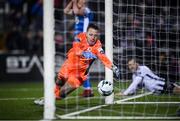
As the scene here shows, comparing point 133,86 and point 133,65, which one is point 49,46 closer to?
point 133,86

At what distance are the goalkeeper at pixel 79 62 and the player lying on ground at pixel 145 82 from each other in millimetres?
1664

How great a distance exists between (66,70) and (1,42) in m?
11.6

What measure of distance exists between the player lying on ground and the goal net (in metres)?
0.13

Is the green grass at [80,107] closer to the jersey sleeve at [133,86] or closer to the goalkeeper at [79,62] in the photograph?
the jersey sleeve at [133,86]

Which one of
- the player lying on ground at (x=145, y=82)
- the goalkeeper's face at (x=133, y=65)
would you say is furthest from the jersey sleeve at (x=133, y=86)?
the goalkeeper's face at (x=133, y=65)

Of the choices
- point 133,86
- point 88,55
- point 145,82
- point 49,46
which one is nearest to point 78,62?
point 88,55

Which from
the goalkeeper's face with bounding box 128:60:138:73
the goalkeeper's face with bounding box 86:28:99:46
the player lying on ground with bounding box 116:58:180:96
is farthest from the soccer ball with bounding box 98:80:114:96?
the goalkeeper's face with bounding box 128:60:138:73

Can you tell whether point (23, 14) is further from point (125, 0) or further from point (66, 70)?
point (66, 70)

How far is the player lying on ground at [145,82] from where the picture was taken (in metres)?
12.2

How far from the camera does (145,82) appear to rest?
12500 millimetres

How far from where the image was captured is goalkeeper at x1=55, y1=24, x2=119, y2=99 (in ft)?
34.0

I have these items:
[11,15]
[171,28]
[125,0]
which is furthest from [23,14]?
[125,0]

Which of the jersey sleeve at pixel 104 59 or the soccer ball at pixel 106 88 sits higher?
the jersey sleeve at pixel 104 59

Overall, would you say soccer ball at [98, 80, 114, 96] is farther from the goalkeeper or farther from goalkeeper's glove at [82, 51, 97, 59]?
goalkeeper's glove at [82, 51, 97, 59]
